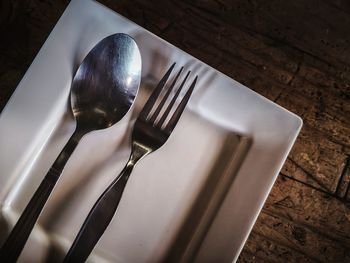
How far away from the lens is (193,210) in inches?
21.9

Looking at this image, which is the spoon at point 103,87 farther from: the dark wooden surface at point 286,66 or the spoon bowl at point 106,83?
the dark wooden surface at point 286,66

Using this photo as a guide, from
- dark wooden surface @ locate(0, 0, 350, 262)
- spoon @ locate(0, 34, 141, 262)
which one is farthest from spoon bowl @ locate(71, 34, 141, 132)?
dark wooden surface @ locate(0, 0, 350, 262)

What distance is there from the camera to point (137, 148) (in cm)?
54

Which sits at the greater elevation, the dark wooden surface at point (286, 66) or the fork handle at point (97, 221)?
the dark wooden surface at point (286, 66)

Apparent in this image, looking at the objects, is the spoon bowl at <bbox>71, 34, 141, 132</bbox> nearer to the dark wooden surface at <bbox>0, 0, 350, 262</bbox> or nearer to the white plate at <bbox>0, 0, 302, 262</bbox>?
the white plate at <bbox>0, 0, 302, 262</bbox>

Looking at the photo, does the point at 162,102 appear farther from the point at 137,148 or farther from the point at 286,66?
the point at 286,66

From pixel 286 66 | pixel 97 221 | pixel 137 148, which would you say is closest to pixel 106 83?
pixel 137 148

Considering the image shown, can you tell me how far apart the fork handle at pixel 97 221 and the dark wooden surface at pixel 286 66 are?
27 cm

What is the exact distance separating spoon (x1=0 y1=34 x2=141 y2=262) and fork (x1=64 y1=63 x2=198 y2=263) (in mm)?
38

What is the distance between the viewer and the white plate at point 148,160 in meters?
0.50

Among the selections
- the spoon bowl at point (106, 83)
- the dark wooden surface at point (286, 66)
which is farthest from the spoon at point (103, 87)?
the dark wooden surface at point (286, 66)

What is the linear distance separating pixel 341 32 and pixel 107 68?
518mm

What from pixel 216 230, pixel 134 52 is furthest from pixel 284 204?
pixel 134 52

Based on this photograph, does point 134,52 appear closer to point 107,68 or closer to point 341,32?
point 107,68
